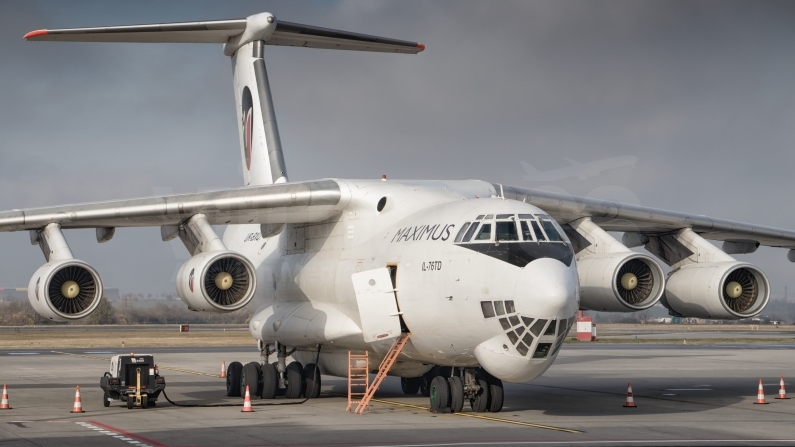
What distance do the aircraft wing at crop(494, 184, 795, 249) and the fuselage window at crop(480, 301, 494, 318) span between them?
10.9 feet

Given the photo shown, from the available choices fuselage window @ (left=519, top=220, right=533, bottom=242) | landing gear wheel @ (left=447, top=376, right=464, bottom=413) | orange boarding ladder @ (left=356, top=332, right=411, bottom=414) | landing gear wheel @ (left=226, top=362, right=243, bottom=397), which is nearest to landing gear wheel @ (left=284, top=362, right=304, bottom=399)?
landing gear wheel @ (left=226, top=362, right=243, bottom=397)

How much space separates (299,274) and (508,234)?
208 inches

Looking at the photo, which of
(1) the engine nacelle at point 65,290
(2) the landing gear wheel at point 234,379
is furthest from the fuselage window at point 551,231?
(2) the landing gear wheel at point 234,379

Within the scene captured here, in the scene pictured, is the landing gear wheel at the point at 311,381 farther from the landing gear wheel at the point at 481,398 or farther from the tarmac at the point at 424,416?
the landing gear wheel at the point at 481,398

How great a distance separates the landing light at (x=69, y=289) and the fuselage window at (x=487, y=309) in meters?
6.52

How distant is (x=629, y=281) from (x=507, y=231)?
3.83 m

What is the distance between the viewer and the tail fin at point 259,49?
65.0 feet

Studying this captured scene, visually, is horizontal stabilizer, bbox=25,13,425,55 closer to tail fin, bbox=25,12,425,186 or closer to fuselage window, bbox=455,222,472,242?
tail fin, bbox=25,12,425,186

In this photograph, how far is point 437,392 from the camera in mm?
14445

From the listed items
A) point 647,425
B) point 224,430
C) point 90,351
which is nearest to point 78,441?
point 224,430

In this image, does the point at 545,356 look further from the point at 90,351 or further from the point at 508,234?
the point at 90,351

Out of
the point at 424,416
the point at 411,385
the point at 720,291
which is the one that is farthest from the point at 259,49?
the point at 720,291

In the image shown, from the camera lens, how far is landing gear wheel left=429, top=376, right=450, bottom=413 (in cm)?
1438

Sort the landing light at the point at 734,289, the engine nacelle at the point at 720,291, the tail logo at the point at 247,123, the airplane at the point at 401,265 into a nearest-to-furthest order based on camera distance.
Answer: the airplane at the point at 401,265
the engine nacelle at the point at 720,291
the landing light at the point at 734,289
the tail logo at the point at 247,123
